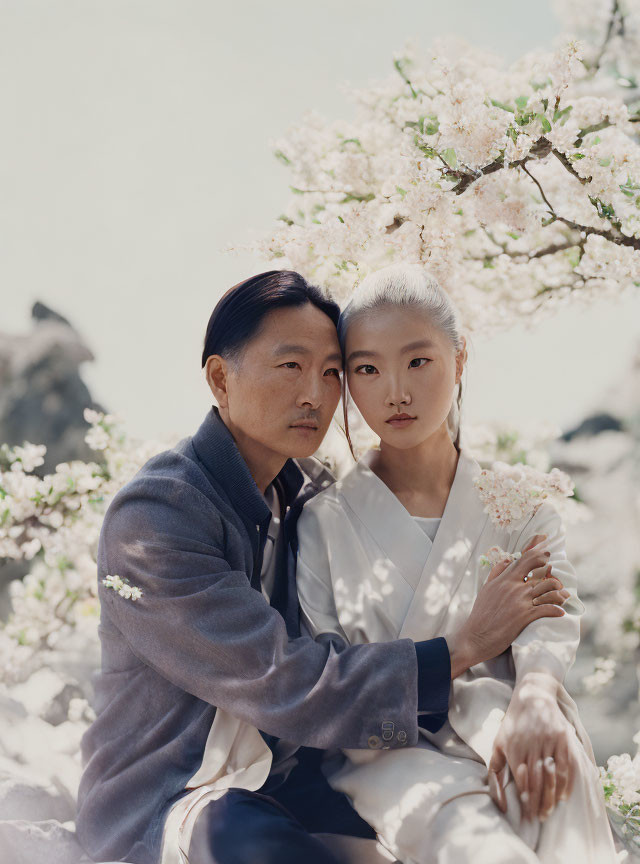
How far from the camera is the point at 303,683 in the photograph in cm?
226

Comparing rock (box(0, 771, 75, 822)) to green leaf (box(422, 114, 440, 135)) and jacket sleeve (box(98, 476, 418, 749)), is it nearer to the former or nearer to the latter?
jacket sleeve (box(98, 476, 418, 749))

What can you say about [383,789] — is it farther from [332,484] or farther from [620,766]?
[620,766]

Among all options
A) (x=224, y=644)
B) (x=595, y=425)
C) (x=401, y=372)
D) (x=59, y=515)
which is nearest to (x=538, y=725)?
(x=224, y=644)

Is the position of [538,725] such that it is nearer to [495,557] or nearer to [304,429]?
[495,557]

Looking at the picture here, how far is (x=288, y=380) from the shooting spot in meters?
2.58

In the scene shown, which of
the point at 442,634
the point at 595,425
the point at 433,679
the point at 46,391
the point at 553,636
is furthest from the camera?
the point at 595,425

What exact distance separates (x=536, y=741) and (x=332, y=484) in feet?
3.86

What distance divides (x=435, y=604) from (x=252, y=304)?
1094 mm

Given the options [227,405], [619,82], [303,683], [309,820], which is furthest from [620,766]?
[619,82]

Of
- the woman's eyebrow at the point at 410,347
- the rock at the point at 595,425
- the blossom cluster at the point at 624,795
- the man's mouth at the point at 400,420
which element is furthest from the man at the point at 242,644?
the rock at the point at 595,425

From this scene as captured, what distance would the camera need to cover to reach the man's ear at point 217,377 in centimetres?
273

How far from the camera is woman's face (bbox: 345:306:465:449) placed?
2.54 m

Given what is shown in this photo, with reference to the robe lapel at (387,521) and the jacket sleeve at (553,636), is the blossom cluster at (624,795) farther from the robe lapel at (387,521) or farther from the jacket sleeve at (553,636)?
the robe lapel at (387,521)

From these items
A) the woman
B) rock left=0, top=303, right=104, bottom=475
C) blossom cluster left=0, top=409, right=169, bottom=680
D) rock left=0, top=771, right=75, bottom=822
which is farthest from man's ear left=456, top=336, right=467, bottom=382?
rock left=0, top=303, right=104, bottom=475
